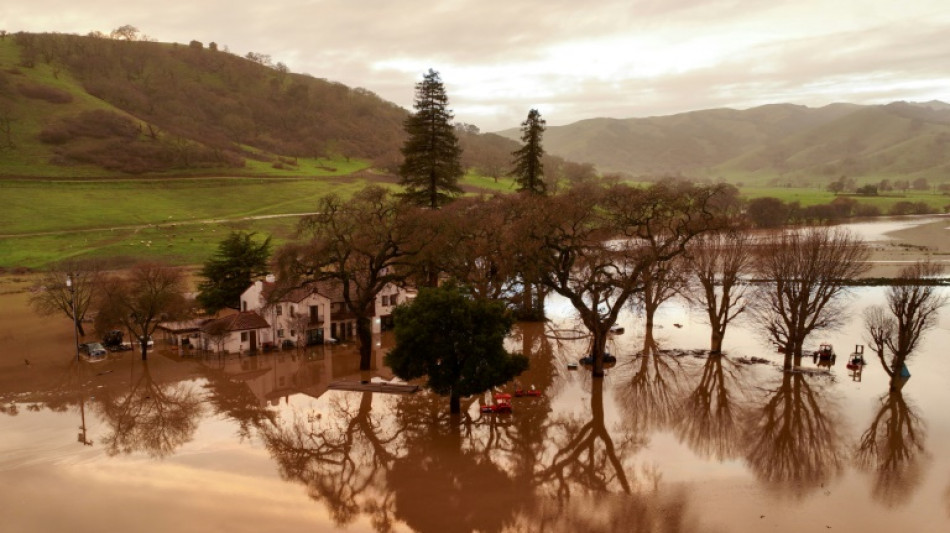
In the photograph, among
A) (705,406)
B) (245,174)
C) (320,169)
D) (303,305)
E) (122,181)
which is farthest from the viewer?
(320,169)

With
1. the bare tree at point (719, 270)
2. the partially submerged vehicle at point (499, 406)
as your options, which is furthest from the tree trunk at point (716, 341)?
the partially submerged vehicle at point (499, 406)

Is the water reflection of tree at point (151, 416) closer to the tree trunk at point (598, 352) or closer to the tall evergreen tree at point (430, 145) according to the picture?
the tree trunk at point (598, 352)

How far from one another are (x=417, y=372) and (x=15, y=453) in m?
16.0

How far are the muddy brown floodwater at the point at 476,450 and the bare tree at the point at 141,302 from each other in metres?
2.49

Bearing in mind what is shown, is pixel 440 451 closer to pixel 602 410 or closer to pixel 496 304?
pixel 496 304

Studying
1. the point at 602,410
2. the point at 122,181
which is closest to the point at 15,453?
the point at 602,410

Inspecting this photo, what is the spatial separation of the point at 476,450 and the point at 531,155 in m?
37.2

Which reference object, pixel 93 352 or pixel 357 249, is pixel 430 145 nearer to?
pixel 357 249

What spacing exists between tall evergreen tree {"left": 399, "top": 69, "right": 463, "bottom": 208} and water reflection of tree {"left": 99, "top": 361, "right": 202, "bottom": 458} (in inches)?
1012

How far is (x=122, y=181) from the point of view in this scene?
99.6 m

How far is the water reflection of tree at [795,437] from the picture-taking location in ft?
77.0

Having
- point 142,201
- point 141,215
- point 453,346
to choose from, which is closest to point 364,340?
point 453,346

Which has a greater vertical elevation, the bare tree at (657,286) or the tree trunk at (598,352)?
the bare tree at (657,286)

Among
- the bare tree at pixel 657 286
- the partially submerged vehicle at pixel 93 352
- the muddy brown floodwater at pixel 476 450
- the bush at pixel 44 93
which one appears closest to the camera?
the muddy brown floodwater at pixel 476 450
